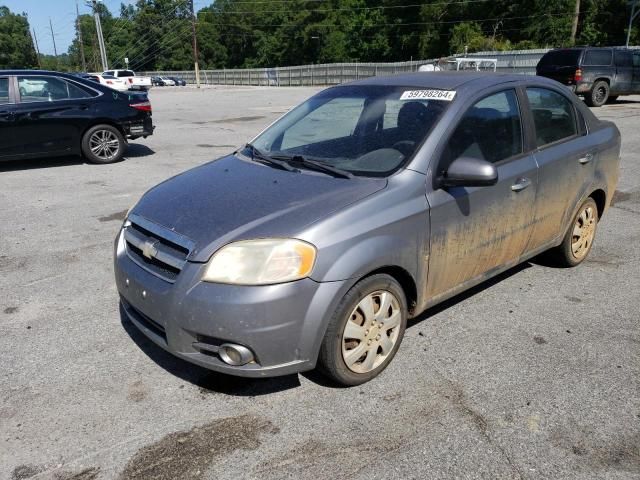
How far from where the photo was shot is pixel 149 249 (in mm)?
2955

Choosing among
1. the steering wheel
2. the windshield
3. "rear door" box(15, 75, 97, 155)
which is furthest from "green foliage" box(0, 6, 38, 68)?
the steering wheel

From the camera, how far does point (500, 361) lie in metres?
3.32

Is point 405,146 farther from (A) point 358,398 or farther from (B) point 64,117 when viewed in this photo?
(B) point 64,117

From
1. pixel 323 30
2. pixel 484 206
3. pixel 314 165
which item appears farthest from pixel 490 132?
pixel 323 30

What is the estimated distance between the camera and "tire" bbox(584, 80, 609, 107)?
711 inches

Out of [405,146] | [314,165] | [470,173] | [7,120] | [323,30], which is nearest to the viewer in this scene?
[470,173]

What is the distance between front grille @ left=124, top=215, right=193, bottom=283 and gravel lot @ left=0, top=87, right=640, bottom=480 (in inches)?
26.3

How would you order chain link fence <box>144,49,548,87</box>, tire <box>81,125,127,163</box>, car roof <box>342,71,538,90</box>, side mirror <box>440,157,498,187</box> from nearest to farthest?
side mirror <box>440,157,498,187</box>
car roof <box>342,71,538,90</box>
tire <box>81,125,127,163</box>
chain link fence <box>144,49,548,87</box>

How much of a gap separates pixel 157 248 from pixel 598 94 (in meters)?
19.1

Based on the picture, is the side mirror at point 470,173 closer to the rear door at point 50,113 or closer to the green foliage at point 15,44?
the rear door at point 50,113

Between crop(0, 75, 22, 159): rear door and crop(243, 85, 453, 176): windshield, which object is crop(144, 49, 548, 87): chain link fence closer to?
crop(0, 75, 22, 159): rear door

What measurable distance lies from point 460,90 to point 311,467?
2427 mm

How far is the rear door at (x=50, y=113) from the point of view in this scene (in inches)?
342

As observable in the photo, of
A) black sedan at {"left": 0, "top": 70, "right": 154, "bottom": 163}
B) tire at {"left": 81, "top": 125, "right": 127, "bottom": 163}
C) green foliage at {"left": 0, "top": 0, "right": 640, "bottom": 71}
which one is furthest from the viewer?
green foliage at {"left": 0, "top": 0, "right": 640, "bottom": 71}
